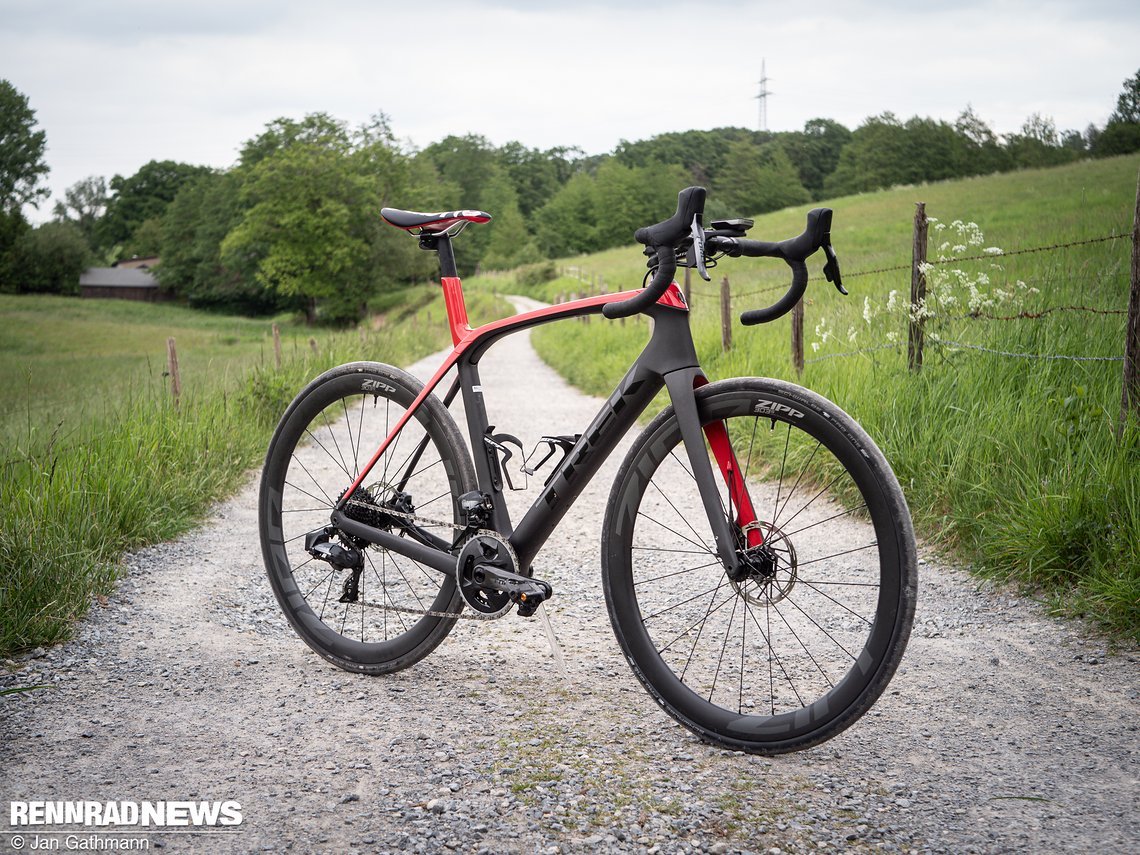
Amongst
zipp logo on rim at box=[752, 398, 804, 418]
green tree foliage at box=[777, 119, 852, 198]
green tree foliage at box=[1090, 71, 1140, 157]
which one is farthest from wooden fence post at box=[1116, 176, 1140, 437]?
green tree foliage at box=[777, 119, 852, 198]

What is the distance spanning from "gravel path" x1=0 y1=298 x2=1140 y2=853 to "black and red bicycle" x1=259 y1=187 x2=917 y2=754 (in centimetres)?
20

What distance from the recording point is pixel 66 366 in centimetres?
907

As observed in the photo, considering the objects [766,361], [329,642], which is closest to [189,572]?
[329,642]

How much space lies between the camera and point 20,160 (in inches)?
507

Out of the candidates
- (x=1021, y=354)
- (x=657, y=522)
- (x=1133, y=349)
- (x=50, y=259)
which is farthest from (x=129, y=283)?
(x=1133, y=349)

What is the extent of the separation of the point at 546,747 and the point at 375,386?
4.90ft

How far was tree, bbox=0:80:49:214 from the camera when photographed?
39.0 feet

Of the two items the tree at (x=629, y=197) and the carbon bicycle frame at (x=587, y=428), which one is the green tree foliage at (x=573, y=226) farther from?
the carbon bicycle frame at (x=587, y=428)

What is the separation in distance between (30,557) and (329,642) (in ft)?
4.80

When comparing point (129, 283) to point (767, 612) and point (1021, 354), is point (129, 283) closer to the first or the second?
point (1021, 354)

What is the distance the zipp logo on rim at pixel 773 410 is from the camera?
239 centimetres

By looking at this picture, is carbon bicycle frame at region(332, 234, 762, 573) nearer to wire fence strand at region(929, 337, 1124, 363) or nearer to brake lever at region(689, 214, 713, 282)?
brake lever at region(689, 214, 713, 282)

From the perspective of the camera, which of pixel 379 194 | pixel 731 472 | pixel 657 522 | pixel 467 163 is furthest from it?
pixel 467 163

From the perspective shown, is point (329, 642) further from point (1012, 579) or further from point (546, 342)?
point (546, 342)
